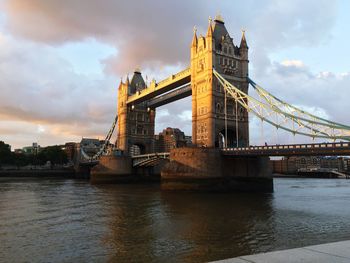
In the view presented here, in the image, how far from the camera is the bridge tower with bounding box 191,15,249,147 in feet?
156

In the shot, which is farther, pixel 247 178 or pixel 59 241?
pixel 247 178

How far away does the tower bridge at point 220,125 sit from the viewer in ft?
125

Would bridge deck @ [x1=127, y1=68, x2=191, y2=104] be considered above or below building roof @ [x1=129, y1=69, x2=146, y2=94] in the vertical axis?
below

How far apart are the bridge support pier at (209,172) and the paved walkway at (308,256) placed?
33.8m

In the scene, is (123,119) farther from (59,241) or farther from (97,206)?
(59,241)

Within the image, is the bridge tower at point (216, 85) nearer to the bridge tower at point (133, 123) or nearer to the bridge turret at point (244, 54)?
the bridge turret at point (244, 54)

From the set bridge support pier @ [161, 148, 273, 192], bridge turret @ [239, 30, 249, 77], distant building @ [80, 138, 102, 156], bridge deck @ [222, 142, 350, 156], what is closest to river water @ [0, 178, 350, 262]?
bridge deck @ [222, 142, 350, 156]

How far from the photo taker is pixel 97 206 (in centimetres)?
2766

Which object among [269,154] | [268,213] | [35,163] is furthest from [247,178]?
[35,163]

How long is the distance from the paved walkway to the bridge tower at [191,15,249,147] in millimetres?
40329

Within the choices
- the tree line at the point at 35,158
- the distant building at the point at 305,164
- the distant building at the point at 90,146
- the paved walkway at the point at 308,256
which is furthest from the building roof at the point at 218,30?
the distant building at the point at 305,164

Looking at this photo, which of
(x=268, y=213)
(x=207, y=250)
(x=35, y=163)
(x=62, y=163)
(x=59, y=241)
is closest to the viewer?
(x=207, y=250)

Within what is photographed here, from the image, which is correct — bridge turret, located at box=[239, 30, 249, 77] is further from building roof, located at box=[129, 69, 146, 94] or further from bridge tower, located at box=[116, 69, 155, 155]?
building roof, located at box=[129, 69, 146, 94]

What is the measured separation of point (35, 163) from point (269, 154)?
310ft
